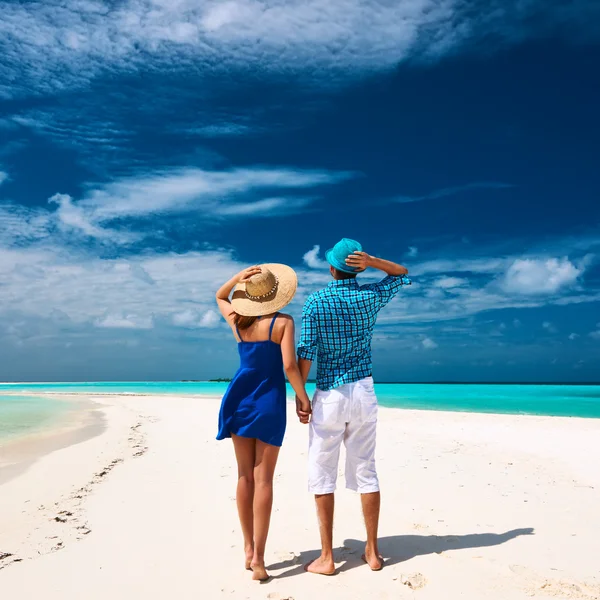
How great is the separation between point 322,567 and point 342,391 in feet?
4.07

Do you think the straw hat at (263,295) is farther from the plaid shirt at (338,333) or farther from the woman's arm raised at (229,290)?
the plaid shirt at (338,333)

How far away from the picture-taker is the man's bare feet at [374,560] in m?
3.81

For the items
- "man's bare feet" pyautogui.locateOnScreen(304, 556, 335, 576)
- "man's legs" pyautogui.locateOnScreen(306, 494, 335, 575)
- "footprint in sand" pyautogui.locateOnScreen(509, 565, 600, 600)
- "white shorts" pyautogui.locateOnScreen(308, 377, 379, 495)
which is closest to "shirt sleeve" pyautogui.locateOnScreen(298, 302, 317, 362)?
"white shorts" pyautogui.locateOnScreen(308, 377, 379, 495)

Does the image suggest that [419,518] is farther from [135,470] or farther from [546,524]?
[135,470]

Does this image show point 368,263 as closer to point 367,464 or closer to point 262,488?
point 367,464

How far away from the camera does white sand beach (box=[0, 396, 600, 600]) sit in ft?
11.7

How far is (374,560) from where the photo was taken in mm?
3824

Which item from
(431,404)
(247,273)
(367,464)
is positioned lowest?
(431,404)

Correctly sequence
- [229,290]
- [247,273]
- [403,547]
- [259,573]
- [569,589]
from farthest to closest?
[403,547] < [229,290] < [247,273] < [259,573] < [569,589]

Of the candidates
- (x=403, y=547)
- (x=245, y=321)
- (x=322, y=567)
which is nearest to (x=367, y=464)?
(x=322, y=567)

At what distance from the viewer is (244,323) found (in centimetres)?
386

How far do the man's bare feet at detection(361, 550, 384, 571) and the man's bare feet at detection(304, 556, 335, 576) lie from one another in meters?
0.29

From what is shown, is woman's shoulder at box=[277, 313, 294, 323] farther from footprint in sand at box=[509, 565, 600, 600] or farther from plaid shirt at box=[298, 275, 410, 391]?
footprint in sand at box=[509, 565, 600, 600]

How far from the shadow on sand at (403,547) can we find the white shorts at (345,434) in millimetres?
604
